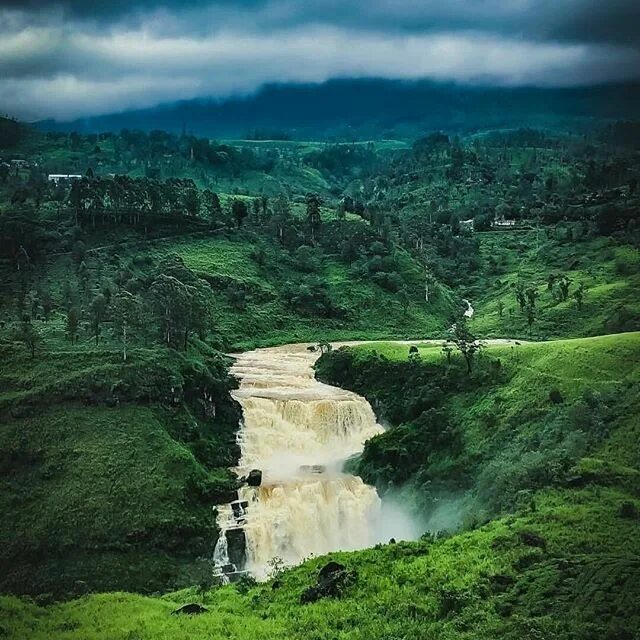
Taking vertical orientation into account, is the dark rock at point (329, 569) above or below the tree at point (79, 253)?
below

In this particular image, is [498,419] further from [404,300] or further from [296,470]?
[404,300]

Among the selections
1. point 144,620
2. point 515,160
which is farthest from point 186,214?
point 515,160

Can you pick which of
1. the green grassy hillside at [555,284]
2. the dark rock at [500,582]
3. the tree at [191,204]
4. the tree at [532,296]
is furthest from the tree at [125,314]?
the tree at [191,204]

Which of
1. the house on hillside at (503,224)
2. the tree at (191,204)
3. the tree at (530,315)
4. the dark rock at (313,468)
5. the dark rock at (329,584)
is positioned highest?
the tree at (191,204)

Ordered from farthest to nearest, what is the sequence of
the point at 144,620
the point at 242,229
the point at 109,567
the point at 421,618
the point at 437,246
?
1. the point at 437,246
2. the point at 242,229
3. the point at 109,567
4. the point at 144,620
5. the point at 421,618

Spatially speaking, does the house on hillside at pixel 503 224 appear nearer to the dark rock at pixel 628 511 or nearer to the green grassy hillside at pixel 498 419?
the green grassy hillside at pixel 498 419

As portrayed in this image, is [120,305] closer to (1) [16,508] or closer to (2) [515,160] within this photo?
(1) [16,508]
